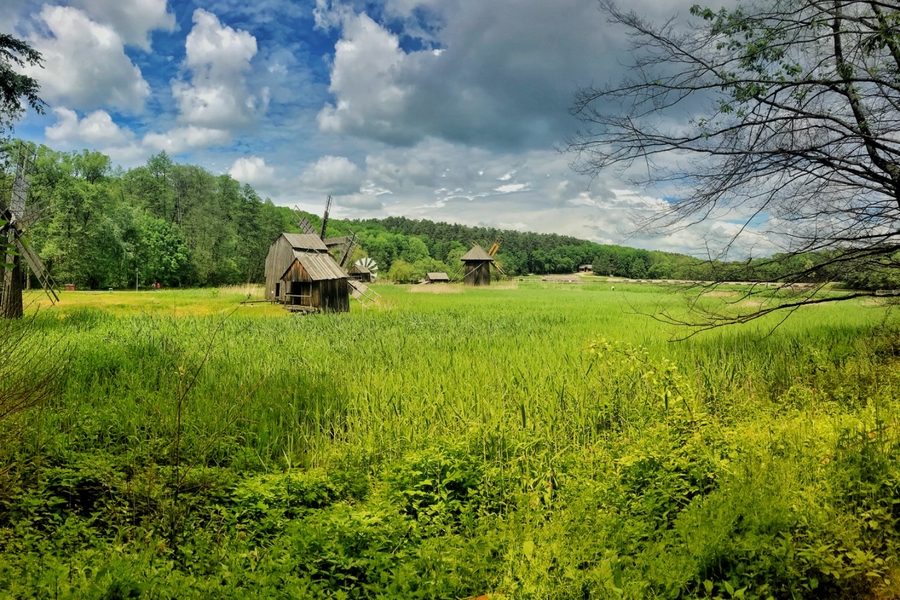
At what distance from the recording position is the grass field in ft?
11.3

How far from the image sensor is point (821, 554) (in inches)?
142

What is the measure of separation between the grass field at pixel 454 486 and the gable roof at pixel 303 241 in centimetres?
2064

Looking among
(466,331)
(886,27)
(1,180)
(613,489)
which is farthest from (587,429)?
(1,180)

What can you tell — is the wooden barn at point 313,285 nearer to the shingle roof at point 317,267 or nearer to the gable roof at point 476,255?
the shingle roof at point 317,267

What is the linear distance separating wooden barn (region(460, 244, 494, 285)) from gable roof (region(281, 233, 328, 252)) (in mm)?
30382

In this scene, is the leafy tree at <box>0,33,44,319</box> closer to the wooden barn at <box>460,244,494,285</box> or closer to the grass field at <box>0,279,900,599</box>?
the grass field at <box>0,279,900,599</box>

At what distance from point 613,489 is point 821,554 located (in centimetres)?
158

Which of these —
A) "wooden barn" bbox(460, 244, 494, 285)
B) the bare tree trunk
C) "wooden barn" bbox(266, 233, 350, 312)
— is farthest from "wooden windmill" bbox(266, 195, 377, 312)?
"wooden barn" bbox(460, 244, 494, 285)

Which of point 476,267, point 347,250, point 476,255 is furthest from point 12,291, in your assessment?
point 476,255

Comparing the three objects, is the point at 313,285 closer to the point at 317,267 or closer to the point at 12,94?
the point at 317,267

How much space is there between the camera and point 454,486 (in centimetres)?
516

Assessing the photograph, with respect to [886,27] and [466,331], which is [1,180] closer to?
[466,331]

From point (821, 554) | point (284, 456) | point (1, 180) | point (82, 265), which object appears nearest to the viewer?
point (821, 554)

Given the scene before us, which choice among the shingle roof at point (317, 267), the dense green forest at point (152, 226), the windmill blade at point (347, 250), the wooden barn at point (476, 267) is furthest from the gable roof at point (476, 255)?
the shingle roof at point (317, 267)
